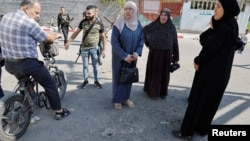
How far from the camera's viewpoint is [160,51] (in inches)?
166

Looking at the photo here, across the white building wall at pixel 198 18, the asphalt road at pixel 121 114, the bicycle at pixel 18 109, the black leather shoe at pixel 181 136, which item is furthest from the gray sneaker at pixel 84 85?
the white building wall at pixel 198 18

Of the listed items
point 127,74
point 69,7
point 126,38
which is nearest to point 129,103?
point 127,74

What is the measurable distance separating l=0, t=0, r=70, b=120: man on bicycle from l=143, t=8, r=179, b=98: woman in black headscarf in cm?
180

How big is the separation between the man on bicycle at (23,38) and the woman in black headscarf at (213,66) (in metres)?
2.00

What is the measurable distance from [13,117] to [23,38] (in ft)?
3.44

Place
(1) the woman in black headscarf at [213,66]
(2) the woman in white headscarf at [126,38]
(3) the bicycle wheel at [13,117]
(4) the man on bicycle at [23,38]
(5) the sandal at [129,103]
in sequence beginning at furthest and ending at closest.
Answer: (5) the sandal at [129,103] < (2) the woman in white headscarf at [126,38] < (3) the bicycle wheel at [13,117] < (4) the man on bicycle at [23,38] < (1) the woman in black headscarf at [213,66]

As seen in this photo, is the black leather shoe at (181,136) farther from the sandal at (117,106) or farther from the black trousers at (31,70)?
the black trousers at (31,70)

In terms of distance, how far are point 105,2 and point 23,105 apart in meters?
12.7

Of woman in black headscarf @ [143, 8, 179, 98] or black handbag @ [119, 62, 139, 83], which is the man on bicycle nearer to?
black handbag @ [119, 62, 139, 83]

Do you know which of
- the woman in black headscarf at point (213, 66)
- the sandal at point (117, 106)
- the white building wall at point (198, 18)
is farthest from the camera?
the white building wall at point (198, 18)

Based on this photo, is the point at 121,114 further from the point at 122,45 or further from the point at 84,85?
the point at 84,85

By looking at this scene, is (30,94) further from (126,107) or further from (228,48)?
(228,48)

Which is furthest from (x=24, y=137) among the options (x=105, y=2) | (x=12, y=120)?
(x=105, y=2)

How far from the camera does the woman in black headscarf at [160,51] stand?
4.05 m
